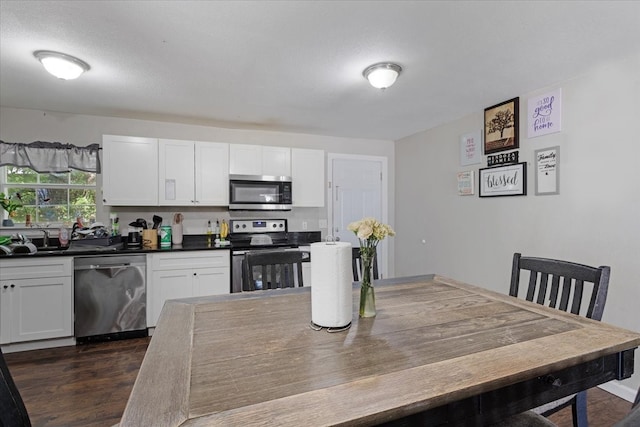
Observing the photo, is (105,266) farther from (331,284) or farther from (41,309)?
(331,284)

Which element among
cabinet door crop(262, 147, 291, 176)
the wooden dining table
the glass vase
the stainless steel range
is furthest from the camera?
cabinet door crop(262, 147, 291, 176)

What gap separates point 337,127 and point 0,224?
3.75 metres

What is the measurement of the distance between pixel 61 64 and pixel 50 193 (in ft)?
6.08

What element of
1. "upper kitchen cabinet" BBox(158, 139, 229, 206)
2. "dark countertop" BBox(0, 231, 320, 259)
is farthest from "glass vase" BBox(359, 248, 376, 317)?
"upper kitchen cabinet" BBox(158, 139, 229, 206)

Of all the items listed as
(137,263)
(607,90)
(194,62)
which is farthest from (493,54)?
(137,263)

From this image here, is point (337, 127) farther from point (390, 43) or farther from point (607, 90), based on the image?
point (607, 90)

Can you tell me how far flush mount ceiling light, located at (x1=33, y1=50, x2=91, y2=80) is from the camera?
2.06 m

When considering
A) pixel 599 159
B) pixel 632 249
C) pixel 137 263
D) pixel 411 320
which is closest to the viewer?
pixel 411 320

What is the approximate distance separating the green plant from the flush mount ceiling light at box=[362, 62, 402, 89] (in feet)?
12.0

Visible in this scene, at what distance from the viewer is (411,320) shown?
1.24 metres

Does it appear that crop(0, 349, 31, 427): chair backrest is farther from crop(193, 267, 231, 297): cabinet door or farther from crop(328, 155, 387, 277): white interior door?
crop(328, 155, 387, 277): white interior door

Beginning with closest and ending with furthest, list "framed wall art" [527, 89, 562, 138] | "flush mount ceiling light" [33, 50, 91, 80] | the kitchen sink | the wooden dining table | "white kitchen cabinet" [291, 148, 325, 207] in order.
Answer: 1. the wooden dining table
2. "flush mount ceiling light" [33, 50, 91, 80]
3. "framed wall art" [527, 89, 562, 138]
4. the kitchen sink
5. "white kitchen cabinet" [291, 148, 325, 207]

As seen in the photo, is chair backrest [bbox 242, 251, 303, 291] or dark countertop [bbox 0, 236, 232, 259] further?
dark countertop [bbox 0, 236, 232, 259]

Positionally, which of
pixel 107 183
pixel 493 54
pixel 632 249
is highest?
pixel 493 54
